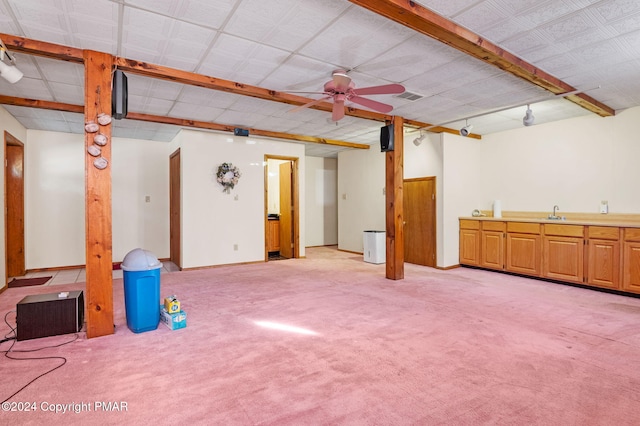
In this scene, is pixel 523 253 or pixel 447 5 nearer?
pixel 447 5

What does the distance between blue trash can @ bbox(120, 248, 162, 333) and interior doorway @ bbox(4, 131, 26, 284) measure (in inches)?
161

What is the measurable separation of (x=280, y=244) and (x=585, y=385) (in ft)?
21.2

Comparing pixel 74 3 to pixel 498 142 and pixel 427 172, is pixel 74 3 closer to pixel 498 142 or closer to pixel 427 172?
pixel 427 172

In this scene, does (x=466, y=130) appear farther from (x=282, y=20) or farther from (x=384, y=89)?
(x=282, y=20)

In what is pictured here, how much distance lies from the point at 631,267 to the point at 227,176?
6.35m

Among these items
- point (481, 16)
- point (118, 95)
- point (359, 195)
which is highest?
point (481, 16)

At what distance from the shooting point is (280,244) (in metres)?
8.07

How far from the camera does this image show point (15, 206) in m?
5.70

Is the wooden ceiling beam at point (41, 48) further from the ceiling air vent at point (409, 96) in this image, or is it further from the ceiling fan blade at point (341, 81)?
the ceiling air vent at point (409, 96)

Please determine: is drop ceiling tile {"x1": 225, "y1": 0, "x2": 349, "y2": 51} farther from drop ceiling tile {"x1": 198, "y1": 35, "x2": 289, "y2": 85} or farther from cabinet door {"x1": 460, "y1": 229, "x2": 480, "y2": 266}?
cabinet door {"x1": 460, "y1": 229, "x2": 480, "y2": 266}

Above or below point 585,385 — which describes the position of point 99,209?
above

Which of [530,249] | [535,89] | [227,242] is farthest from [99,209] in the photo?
[530,249]

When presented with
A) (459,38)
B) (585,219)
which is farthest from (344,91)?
(585,219)

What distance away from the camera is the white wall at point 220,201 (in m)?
6.19
